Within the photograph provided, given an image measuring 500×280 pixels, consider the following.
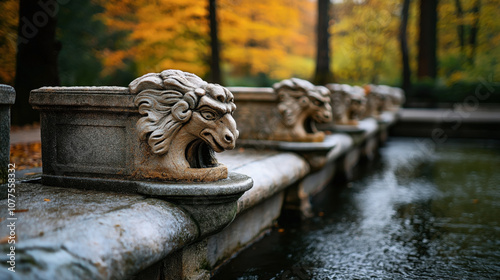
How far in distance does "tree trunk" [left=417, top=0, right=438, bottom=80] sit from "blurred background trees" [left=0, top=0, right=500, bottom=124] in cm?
5

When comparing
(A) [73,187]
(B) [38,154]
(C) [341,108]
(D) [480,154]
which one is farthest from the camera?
(D) [480,154]

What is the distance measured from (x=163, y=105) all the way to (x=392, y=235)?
336 cm

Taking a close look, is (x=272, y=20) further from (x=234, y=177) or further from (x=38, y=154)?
(x=234, y=177)

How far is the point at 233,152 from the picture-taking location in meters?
5.93

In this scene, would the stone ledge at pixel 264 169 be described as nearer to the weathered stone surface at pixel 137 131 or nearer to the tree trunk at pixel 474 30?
the weathered stone surface at pixel 137 131

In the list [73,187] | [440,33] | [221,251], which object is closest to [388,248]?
[221,251]

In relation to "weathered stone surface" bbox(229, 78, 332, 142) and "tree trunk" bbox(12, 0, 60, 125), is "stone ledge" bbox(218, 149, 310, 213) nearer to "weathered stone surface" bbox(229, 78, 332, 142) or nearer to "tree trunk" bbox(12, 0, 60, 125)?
"weathered stone surface" bbox(229, 78, 332, 142)

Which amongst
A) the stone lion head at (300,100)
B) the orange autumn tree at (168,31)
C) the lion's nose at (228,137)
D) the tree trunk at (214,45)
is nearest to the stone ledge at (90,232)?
the lion's nose at (228,137)

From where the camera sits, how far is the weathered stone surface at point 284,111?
238 inches

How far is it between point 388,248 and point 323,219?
1.33m

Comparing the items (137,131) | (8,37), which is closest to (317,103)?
(137,131)

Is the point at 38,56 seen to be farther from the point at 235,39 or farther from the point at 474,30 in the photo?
the point at 474,30

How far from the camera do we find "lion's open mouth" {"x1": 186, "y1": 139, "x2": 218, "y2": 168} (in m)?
3.46

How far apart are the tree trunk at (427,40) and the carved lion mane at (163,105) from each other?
937 inches
